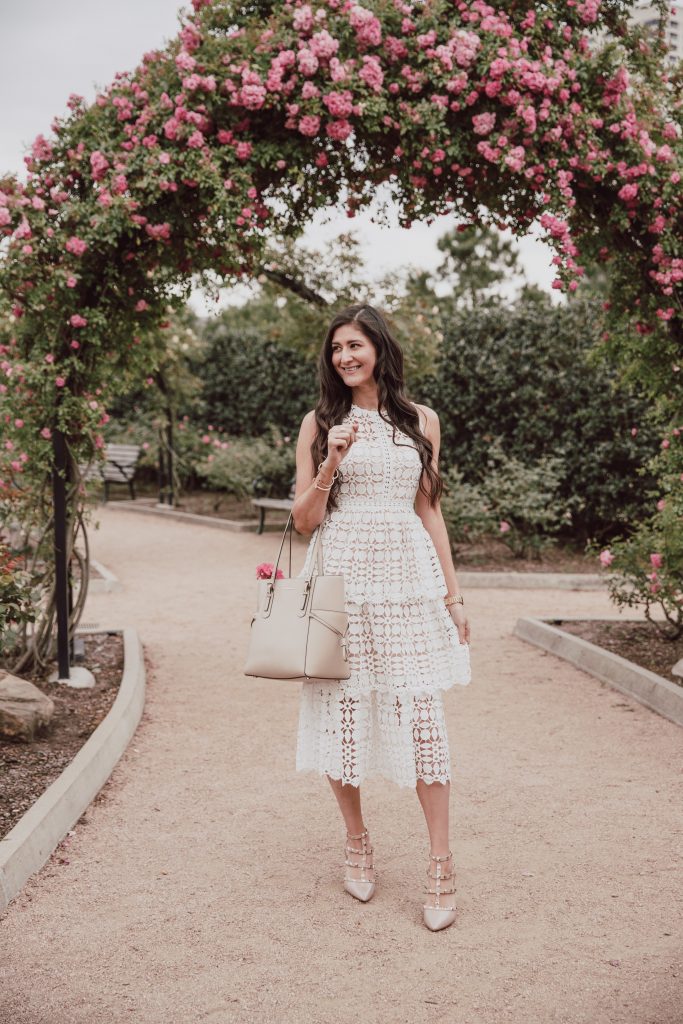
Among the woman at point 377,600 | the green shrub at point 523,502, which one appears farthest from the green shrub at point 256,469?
the woman at point 377,600

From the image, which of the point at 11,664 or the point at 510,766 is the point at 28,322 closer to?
the point at 11,664

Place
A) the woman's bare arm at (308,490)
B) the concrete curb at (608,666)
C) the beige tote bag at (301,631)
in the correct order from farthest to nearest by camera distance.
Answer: the concrete curb at (608,666)
the woman's bare arm at (308,490)
the beige tote bag at (301,631)

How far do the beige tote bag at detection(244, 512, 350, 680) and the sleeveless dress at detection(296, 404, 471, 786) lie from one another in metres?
0.14

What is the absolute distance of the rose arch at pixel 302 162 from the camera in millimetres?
5484

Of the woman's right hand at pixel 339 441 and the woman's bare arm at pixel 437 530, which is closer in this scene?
the woman's right hand at pixel 339 441

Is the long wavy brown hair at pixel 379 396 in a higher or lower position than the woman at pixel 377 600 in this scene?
higher

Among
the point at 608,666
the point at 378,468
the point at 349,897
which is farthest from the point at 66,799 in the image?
the point at 608,666

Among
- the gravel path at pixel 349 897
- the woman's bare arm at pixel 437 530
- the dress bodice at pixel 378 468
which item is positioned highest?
the dress bodice at pixel 378 468

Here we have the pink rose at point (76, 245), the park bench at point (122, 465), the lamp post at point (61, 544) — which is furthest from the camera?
the park bench at point (122, 465)

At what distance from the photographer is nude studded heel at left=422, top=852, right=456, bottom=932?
316 centimetres

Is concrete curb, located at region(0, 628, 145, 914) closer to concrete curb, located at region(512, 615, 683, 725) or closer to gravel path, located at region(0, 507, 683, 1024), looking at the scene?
gravel path, located at region(0, 507, 683, 1024)

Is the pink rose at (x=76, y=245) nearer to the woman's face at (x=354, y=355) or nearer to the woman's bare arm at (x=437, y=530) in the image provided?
the woman's face at (x=354, y=355)

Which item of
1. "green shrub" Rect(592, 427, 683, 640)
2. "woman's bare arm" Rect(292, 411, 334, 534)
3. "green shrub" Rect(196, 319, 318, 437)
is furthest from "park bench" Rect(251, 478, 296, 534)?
Result: "woman's bare arm" Rect(292, 411, 334, 534)

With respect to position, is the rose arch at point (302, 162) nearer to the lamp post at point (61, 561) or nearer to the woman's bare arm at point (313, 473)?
the lamp post at point (61, 561)
